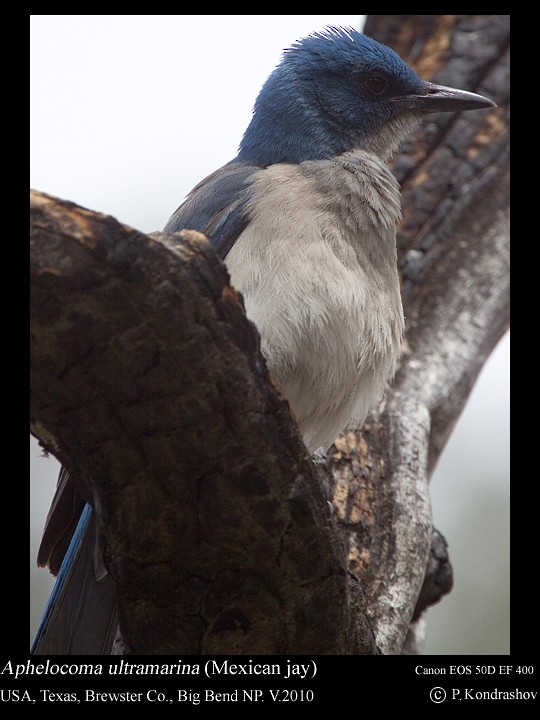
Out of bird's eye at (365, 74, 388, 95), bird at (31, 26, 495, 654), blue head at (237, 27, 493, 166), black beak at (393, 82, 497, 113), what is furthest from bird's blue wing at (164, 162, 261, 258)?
black beak at (393, 82, 497, 113)

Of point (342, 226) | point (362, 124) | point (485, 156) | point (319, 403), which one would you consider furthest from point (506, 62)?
point (319, 403)

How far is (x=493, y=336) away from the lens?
6234 millimetres

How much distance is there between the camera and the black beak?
17.8 ft

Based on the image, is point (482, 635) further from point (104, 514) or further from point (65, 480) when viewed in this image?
point (104, 514)

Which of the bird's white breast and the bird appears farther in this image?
the bird's white breast

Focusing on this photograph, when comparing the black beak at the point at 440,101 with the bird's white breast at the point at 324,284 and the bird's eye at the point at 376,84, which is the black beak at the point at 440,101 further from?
the bird's white breast at the point at 324,284

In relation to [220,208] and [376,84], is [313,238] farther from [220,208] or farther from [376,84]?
[376,84]

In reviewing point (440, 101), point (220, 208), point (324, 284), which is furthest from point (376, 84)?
point (324, 284)

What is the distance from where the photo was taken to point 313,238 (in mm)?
4176

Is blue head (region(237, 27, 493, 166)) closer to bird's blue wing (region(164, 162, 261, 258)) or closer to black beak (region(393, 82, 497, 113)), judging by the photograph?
black beak (region(393, 82, 497, 113))

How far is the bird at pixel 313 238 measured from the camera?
3793 mm

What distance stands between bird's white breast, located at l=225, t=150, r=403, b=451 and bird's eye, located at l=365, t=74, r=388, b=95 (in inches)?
32.2

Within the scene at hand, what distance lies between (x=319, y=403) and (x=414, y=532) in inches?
36.4

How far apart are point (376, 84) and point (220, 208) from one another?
5.12 feet
